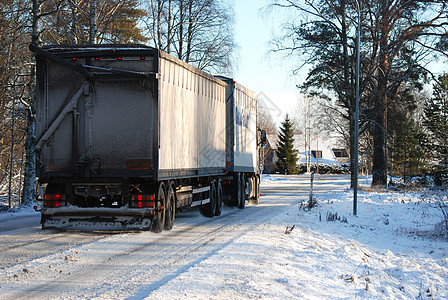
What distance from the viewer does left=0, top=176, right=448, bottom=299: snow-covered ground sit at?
585cm

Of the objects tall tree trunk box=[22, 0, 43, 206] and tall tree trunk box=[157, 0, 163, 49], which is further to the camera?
tall tree trunk box=[157, 0, 163, 49]

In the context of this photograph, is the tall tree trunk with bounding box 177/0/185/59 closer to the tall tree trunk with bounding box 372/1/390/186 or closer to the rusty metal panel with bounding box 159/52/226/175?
the tall tree trunk with bounding box 372/1/390/186

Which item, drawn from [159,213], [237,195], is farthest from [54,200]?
[237,195]

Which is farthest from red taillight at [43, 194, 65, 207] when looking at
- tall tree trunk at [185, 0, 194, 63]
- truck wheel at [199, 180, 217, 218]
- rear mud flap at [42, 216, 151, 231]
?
tall tree trunk at [185, 0, 194, 63]

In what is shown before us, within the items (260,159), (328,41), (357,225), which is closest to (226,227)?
(357,225)

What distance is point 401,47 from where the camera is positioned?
27.3 meters

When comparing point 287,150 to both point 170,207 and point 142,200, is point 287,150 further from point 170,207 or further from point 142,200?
point 142,200

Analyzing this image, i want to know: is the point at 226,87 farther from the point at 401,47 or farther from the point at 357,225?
the point at 401,47

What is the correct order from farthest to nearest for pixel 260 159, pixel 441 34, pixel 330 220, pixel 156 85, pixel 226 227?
pixel 441 34
pixel 260 159
pixel 330 220
pixel 226 227
pixel 156 85

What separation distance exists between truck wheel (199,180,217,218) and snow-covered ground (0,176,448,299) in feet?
1.72

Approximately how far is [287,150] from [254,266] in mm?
64917

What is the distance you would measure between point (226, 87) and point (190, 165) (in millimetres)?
4816

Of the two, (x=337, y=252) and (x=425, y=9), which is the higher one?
(x=425, y=9)

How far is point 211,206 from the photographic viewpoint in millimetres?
14461
